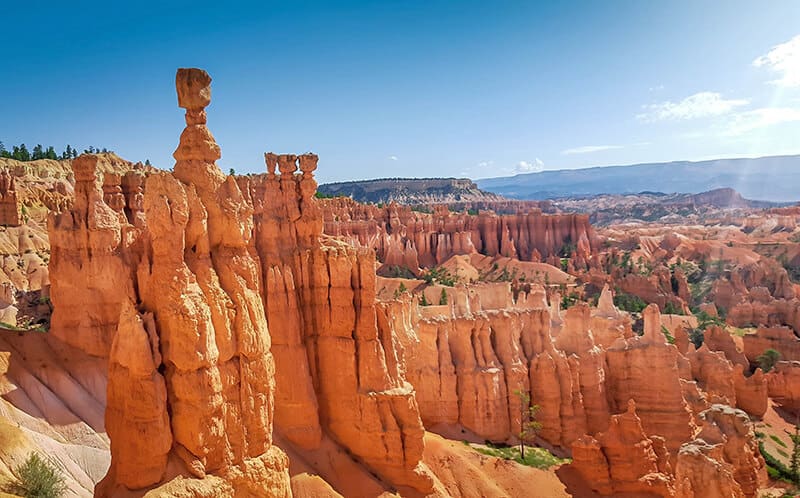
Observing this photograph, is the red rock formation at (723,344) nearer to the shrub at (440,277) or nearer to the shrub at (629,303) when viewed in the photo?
the shrub at (629,303)

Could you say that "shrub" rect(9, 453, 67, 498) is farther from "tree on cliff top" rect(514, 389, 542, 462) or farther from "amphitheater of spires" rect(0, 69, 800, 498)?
"tree on cliff top" rect(514, 389, 542, 462)

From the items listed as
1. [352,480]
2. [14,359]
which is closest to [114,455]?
[352,480]

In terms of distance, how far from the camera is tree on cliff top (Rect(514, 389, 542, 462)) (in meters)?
24.4

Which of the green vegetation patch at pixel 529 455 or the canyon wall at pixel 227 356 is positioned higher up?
the canyon wall at pixel 227 356

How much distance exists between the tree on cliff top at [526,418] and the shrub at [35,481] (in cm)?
1697

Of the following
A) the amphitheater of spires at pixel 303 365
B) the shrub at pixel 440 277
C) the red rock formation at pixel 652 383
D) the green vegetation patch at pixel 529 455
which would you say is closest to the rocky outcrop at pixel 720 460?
the amphitheater of spires at pixel 303 365

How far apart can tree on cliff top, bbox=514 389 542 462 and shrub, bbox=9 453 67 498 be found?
55.7 feet

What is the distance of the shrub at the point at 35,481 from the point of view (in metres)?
13.7

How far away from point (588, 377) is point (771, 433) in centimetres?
1287

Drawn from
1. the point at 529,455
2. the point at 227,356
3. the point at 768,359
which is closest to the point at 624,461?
the point at 529,455

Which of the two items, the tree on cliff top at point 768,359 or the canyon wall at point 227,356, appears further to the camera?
the tree on cliff top at point 768,359

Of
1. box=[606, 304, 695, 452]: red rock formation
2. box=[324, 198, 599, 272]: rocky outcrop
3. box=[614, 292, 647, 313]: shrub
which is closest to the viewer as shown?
box=[606, 304, 695, 452]: red rock formation

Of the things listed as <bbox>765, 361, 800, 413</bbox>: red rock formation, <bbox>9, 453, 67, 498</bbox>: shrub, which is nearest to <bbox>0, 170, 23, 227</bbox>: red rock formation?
<bbox>9, 453, 67, 498</bbox>: shrub

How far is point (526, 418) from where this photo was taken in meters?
25.4
